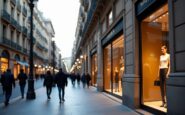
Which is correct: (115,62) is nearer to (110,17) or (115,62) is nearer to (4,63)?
(110,17)

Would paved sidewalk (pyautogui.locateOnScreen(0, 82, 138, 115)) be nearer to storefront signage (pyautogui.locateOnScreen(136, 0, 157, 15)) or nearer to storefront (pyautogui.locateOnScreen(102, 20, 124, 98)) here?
storefront (pyautogui.locateOnScreen(102, 20, 124, 98))

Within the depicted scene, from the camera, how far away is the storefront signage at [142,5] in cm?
1009

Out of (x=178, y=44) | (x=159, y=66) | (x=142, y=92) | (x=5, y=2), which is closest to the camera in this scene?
(x=178, y=44)

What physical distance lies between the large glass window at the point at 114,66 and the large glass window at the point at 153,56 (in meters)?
3.70

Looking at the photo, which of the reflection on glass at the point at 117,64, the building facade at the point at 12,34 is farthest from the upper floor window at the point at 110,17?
the building facade at the point at 12,34

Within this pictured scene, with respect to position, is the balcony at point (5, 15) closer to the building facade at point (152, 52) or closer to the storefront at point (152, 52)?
the building facade at point (152, 52)

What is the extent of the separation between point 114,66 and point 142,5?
800cm

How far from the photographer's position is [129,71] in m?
12.5

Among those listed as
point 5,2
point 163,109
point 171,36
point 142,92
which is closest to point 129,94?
point 142,92

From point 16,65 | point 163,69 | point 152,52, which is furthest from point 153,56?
point 16,65

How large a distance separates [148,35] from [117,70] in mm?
6445

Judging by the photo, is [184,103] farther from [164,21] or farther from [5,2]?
[5,2]

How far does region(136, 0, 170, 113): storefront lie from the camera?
10.1 metres

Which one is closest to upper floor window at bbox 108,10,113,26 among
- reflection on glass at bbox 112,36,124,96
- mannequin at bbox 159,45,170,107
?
reflection on glass at bbox 112,36,124,96
